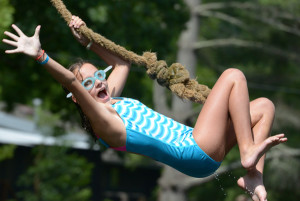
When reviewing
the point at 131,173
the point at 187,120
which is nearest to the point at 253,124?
the point at 187,120

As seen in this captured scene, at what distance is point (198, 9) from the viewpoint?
58.9 feet

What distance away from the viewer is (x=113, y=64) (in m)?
5.49

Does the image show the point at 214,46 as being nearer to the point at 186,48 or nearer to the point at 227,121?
the point at 186,48

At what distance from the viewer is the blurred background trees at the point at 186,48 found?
1173 centimetres

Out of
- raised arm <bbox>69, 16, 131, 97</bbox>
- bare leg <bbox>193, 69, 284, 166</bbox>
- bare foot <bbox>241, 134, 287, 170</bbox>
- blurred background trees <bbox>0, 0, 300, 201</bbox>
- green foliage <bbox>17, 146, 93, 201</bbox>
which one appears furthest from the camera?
green foliage <bbox>17, 146, 93, 201</bbox>


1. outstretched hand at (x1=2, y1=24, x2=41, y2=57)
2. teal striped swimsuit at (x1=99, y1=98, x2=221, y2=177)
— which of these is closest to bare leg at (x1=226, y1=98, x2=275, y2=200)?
teal striped swimsuit at (x1=99, y1=98, x2=221, y2=177)

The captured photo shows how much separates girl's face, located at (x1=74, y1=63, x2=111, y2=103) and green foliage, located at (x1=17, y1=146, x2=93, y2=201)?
7.47 meters

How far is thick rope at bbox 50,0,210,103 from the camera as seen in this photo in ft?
17.4

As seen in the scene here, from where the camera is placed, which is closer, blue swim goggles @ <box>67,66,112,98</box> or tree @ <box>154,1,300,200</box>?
blue swim goggles @ <box>67,66,112,98</box>

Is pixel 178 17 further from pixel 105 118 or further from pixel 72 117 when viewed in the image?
pixel 105 118

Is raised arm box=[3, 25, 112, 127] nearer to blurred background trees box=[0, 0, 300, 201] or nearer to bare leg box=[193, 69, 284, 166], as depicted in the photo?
bare leg box=[193, 69, 284, 166]

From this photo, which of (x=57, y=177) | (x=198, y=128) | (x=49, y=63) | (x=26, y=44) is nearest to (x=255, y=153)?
(x=198, y=128)

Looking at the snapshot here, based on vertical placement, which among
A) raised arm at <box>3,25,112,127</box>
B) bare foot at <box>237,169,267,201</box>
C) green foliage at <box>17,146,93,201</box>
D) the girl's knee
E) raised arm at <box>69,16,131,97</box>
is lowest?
bare foot at <box>237,169,267,201</box>

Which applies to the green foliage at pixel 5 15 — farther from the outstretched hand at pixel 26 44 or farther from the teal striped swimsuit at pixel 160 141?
the outstretched hand at pixel 26 44
